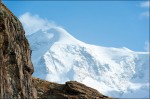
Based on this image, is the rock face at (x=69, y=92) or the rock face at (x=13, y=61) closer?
the rock face at (x=13, y=61)

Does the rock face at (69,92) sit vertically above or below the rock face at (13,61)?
above

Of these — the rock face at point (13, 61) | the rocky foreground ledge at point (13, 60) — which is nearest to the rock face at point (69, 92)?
the rocky foreground ledge at point (13, 60)

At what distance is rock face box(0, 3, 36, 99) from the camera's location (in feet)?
104

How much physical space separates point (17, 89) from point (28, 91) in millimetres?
2445

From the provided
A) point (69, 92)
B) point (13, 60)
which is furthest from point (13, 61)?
point (69, 92)

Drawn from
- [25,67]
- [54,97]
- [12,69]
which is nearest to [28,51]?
[25,67]

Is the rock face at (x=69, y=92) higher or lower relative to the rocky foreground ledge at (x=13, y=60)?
higher

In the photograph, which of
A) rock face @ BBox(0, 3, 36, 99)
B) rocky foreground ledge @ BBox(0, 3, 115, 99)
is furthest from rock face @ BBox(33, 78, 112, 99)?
rock face @ BBox(0, 3, 36, 99)

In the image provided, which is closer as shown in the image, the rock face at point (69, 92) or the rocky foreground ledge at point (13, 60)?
the rocky foreground ledge at point (13, 60)

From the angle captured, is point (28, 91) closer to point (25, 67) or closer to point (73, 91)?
point (25, 67)

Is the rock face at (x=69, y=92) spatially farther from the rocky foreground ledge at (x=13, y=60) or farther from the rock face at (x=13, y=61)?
the rock face at (x=13, y=61)

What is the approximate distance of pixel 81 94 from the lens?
48.8 meters

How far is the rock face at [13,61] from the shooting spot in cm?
3180

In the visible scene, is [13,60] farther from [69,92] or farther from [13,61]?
[69,92]
